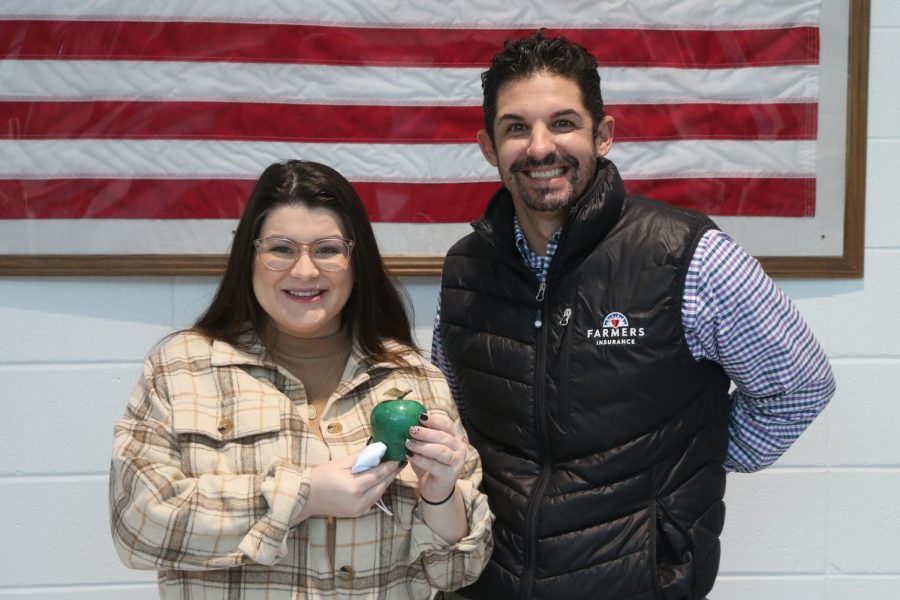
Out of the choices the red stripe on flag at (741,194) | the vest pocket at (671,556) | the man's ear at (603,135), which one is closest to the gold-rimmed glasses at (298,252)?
the man's ear at (603,135)

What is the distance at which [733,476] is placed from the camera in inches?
92.8

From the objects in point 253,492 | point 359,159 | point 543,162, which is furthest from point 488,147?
point 253,492

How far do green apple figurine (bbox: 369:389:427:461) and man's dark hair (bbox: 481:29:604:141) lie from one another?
60 cm

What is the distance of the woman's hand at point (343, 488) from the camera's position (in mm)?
1376

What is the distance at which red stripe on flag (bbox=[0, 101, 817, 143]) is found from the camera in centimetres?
218

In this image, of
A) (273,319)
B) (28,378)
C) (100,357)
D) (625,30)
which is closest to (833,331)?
(625,30)

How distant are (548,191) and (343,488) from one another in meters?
0.61

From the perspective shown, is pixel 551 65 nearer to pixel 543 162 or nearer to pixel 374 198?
pixel 543 162

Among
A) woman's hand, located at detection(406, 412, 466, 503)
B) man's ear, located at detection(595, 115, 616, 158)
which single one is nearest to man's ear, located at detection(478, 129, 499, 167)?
man's ear, located at detection(595, 115, 616, 158)

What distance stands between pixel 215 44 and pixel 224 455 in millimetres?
1100

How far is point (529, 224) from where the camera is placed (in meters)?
1.71

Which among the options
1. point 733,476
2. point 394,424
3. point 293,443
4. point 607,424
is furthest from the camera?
point 733,476

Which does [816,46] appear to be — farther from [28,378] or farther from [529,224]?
[28,378]

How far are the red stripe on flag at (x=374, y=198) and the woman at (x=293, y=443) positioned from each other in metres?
0.65
